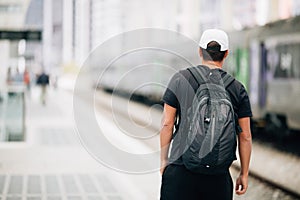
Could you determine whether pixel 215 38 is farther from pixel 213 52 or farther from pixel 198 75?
pixel 198 75

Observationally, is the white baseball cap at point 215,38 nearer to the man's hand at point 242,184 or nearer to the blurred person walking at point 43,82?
the man's hand at point 242,184

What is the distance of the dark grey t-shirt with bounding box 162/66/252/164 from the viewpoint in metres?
3.94

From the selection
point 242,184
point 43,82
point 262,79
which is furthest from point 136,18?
point 242,184

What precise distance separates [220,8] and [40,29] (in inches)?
1552

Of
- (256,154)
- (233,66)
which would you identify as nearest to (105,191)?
(256,154)

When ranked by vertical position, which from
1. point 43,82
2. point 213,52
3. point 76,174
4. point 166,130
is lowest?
point 43,82

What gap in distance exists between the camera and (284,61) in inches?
672

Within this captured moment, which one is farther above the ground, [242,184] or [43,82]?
[242,184]

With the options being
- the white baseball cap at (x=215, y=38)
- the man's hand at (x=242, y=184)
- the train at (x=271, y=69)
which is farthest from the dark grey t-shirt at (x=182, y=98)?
the train at (x=271, y=69)

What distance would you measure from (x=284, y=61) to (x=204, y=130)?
13628mm

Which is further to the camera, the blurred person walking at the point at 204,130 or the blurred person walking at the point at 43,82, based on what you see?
the blurred person walking at the point at 43,82

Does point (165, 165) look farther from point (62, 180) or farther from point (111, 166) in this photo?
point (111, 166)

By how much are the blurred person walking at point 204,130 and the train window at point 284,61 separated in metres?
12.4

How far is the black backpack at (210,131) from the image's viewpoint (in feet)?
12.5
